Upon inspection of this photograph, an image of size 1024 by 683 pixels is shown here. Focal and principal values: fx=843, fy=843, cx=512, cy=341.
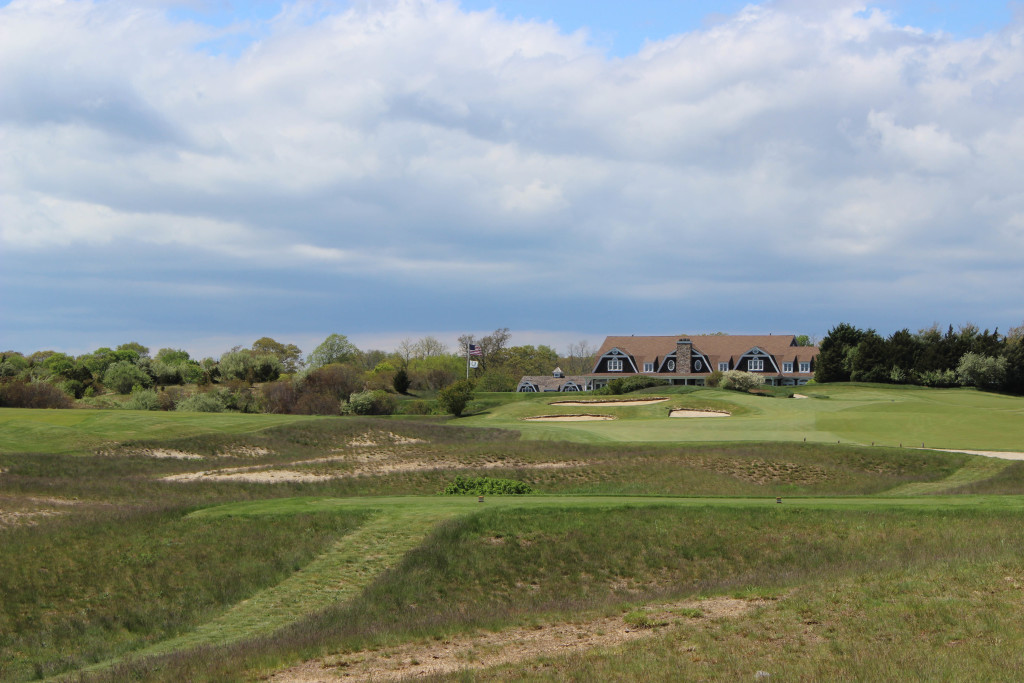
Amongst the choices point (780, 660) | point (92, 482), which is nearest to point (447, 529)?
point (780, 660)

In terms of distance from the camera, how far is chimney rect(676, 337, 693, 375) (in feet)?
313

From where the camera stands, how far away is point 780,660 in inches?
432

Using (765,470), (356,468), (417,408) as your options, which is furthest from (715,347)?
(356,468)

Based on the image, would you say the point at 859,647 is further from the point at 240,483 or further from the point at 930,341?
the point at 930,341

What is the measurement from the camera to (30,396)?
61094mm

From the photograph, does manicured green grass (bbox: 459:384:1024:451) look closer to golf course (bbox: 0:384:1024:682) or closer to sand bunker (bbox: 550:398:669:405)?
sand bunker (bbox: 550:398:669:405)

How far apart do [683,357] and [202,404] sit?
5300 cm

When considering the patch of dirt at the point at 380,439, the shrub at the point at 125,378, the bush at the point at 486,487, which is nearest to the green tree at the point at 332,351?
the shrub at the point at 125,378

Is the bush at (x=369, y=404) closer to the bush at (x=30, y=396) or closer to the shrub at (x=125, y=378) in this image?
the bush at (x=30, y=396)

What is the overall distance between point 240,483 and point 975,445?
3585 centimetres

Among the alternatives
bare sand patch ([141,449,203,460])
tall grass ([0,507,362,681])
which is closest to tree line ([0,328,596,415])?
bare sand patch ([141,449,203,460])

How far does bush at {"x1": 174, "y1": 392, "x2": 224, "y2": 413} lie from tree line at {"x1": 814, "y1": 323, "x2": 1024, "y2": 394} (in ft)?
203

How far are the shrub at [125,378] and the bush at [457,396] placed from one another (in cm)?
3460

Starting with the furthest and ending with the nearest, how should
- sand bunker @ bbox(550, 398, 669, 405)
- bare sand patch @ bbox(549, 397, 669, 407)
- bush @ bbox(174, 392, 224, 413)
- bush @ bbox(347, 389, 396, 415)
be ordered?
1. bush @ bbox(347, 389, 396, 415)
2. sand bunker @ bbox(550, 398, 669, 405)
3. bare sand patch @ bbox(549, 397, 669, 407)
4. bush @ bbox(174, 392, 224, 413)
